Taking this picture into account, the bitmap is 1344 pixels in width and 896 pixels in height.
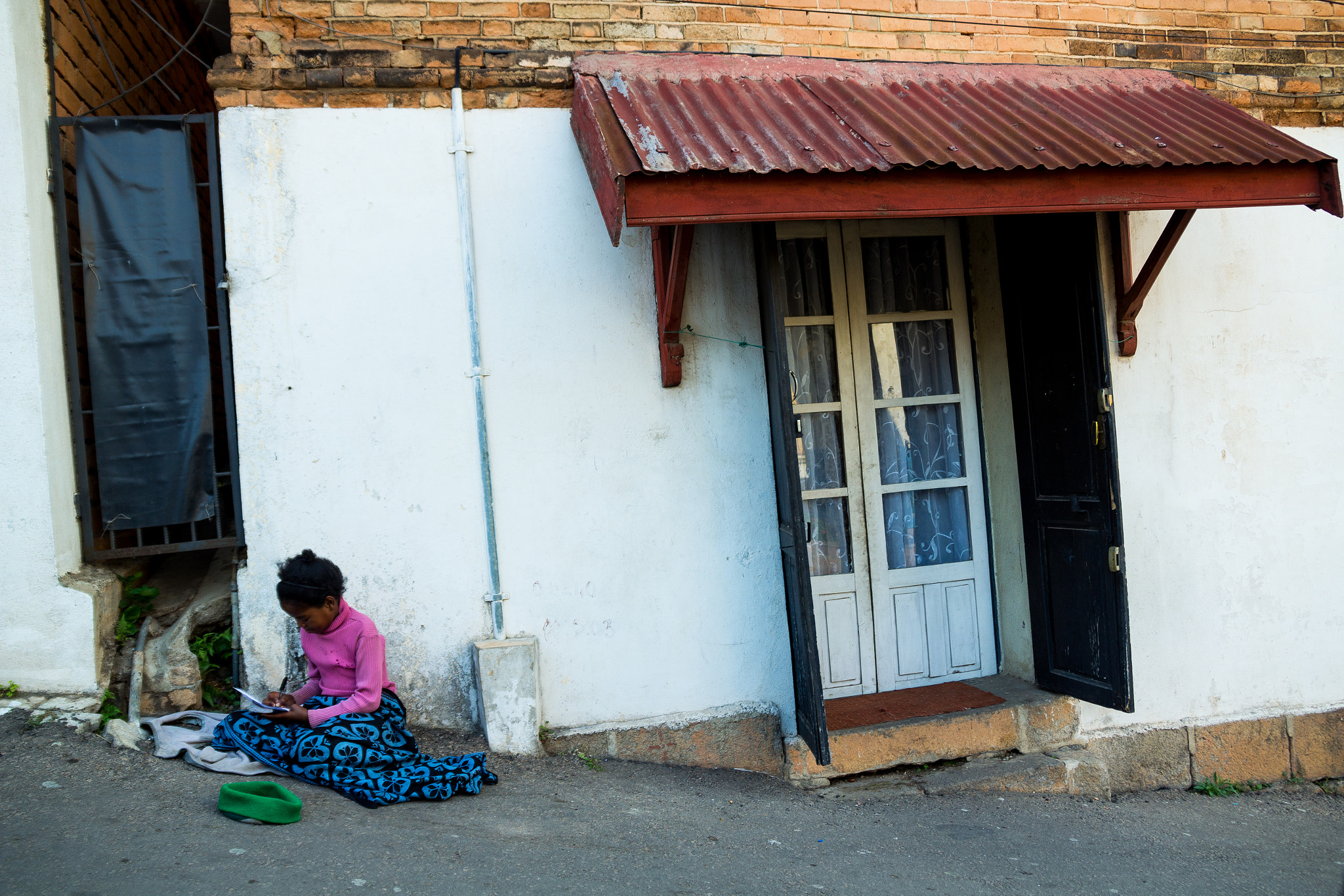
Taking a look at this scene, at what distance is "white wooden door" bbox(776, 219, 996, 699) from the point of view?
475cm

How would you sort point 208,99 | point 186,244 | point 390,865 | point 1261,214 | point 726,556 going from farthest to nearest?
point 208,99 < point 1261,214 < point 726,556 < point 186,244 < point 390,865

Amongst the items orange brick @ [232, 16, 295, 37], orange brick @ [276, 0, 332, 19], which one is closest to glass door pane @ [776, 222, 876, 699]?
orange brick @ [276, 0, 332, 19]

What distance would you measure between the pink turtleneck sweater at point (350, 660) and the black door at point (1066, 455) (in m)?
3.30

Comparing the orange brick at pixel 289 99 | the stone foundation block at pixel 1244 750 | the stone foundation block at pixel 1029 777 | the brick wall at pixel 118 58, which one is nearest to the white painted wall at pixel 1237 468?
the stone foundation block at pixel 1244 750

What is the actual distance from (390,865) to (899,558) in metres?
3.03

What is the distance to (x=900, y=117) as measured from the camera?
3793mm

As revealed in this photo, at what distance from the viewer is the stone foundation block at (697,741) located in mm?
4027

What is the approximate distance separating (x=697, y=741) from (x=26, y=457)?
3.09 meters

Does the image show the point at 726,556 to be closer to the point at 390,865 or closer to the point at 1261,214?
the point at 390,865

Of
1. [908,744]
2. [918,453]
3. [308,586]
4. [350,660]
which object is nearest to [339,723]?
[350,660]

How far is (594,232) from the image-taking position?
160 inches

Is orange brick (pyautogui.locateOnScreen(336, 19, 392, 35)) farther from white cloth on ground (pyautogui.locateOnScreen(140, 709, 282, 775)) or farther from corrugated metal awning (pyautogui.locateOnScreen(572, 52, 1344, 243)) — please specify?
white cloth on ground (pyautogui.locateOnScreen(140, 709, 282, 775))

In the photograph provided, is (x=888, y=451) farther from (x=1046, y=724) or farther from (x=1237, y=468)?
(x=1237, y=468)

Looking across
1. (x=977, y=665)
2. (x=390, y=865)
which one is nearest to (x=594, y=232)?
(x=390, y=865)
